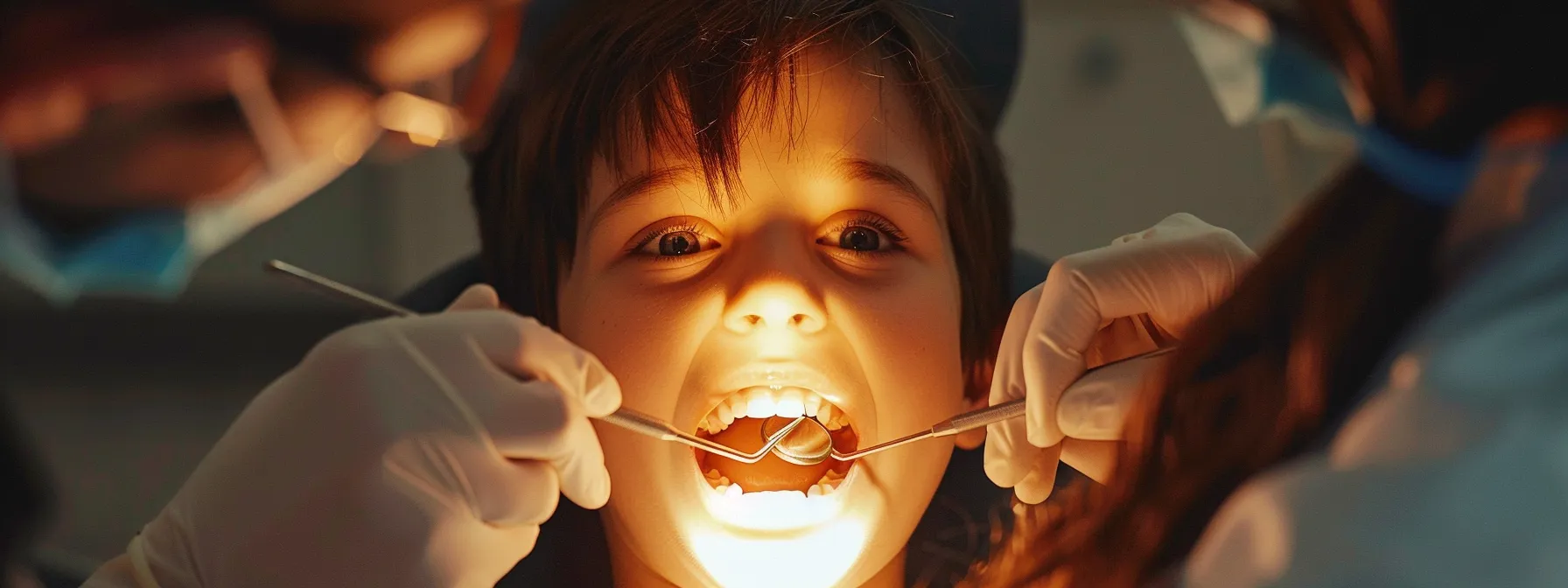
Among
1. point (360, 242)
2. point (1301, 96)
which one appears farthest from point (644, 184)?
point (360, 242)

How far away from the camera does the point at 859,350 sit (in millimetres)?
1116

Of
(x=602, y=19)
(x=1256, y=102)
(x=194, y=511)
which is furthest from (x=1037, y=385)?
(x=194, y=511)

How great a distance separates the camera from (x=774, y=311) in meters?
1.08

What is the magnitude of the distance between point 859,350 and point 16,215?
731 mm

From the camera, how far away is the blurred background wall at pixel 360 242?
68.7 inches

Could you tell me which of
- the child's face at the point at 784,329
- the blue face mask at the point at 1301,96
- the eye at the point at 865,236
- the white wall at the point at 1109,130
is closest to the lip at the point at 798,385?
the child's face at the point at 784,329

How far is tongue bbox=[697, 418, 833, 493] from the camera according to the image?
1.18m

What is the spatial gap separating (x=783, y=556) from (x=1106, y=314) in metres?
0.35

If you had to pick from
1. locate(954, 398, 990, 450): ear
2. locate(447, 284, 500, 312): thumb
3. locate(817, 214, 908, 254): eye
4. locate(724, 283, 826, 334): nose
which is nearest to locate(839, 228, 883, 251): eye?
locate(817, 214, 908, 254): eye

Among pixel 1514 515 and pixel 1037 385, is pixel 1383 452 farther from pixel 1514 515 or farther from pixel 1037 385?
pixel 1037 385

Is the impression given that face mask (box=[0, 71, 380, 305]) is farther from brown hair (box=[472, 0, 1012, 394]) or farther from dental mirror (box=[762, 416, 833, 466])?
dental mirror (box=[762, 416, 833, 466])

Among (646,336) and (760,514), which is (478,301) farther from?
(760,514)

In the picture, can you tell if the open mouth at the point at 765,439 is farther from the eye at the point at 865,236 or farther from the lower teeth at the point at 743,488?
the eye at the point at 865,236

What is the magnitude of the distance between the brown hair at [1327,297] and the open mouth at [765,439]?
28cm
